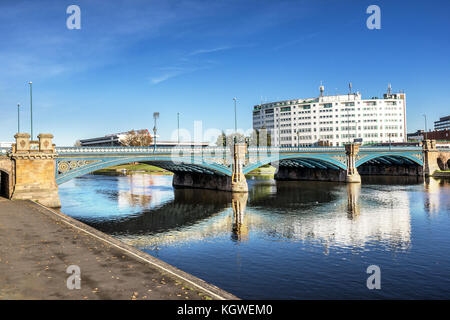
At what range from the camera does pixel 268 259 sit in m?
26.1

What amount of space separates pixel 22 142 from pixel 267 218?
2938 cm

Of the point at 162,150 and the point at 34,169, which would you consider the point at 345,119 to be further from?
the point at 34,169

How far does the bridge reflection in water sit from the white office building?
120 metres

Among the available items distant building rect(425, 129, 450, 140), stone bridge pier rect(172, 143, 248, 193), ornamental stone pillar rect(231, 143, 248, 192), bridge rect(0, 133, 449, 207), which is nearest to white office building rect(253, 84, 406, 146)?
distant building rect(425, 129, 450, 140)

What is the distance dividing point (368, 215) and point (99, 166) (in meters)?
35.1

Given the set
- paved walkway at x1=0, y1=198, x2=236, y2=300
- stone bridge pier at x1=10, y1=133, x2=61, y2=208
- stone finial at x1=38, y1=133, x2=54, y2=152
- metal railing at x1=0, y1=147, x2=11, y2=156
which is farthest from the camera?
metal railing at x1=0, y1=147, x2=11, y2=156

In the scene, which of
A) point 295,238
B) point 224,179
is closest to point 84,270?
point 295,238

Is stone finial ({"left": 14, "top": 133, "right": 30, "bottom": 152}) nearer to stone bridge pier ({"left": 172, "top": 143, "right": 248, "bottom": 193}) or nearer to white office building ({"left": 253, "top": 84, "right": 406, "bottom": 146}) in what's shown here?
stone bridge pier ({"left": 172, "top": 143, "right": 248, "bottom": 193})

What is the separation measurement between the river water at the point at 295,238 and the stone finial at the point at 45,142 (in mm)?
8762

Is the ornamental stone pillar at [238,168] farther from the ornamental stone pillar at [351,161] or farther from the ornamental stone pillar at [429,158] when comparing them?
the ornamental stone pillar at [429,158]

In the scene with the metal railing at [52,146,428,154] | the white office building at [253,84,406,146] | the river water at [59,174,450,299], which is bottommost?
the river water at [59,174,450,299]

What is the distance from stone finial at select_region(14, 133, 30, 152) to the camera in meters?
42.0
